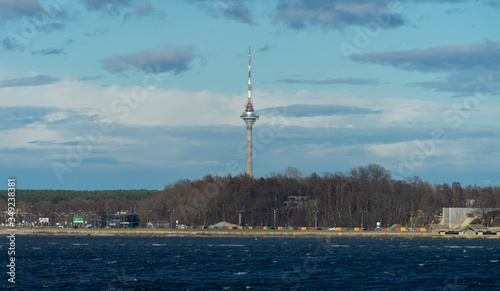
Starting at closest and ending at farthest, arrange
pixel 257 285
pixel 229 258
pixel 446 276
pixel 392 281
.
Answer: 1. pixel 257 285
2. pixel 392 281
3. pixel 446 276
4. pixel 229 258

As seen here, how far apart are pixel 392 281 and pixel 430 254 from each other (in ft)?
185

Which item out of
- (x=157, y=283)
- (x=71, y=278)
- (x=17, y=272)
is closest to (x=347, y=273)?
(x=157, y=283)

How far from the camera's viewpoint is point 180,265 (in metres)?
111

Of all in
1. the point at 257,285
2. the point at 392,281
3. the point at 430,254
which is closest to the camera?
the point at 257,285

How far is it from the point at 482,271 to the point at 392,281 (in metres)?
22.1

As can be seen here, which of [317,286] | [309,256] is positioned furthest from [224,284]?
[309,256]

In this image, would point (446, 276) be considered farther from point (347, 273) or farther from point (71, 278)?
point (71, 278)

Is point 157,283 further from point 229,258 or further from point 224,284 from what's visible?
point 229,258

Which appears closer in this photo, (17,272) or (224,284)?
(224,284)

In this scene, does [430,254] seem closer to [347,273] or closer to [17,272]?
[347,273]

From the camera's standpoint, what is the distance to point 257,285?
83312 millimetres

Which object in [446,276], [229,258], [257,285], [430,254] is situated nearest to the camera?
[257,285]

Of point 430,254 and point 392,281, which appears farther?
point 430,254

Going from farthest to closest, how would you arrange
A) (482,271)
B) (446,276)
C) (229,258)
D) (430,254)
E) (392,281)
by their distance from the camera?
1. (430,254)
2. (229,258)
3. (482,271)
4. (446,276)
5. (392,281)
